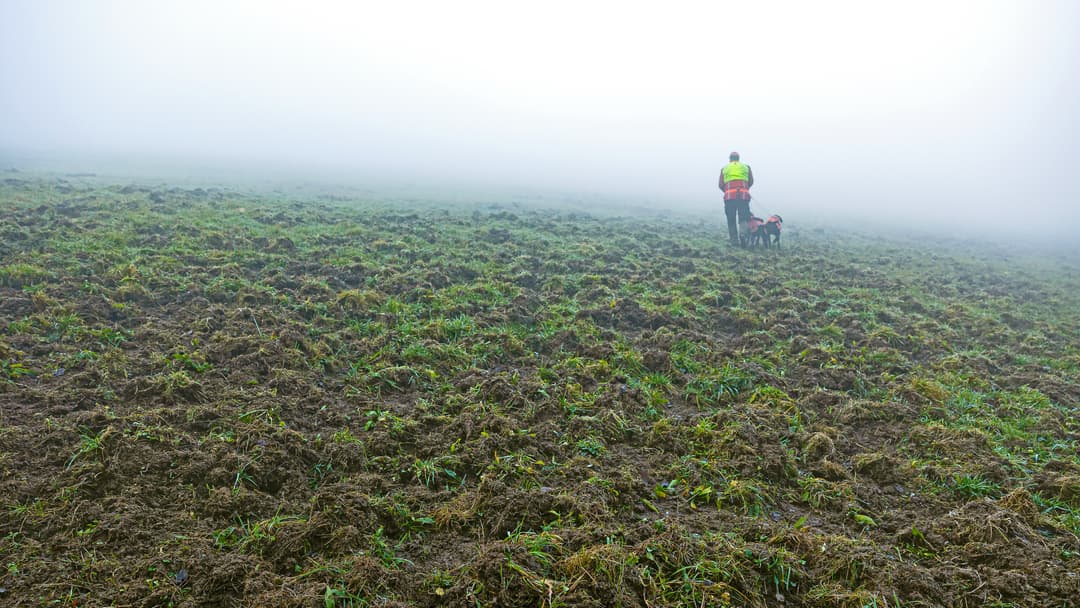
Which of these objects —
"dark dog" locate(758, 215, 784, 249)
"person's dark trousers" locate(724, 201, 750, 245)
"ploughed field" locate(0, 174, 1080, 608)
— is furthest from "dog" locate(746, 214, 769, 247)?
"ploughed field" locate(0, 174, 1080, 608)

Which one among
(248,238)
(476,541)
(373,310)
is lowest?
(476,541)

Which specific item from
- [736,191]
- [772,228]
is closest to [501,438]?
[736,191]

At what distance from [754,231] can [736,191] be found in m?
1.31

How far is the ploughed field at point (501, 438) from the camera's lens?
3258 mm

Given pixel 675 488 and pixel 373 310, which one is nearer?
pixel 675 488

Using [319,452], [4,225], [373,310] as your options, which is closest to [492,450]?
[319,452]

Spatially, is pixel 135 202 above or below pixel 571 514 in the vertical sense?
above

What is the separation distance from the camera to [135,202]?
1427 cm

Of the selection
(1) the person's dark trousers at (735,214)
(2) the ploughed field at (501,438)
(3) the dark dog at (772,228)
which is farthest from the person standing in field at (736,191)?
(2) the ploughed field at (501,438)

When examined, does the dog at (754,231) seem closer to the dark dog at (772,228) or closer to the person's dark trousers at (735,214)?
the dark dog at (772,228)

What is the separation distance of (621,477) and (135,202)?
15504 mm

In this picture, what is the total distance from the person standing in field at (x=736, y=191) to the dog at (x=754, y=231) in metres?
0.11

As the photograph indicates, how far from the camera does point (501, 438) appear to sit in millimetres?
4797

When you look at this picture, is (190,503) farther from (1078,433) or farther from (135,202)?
(135,202)
